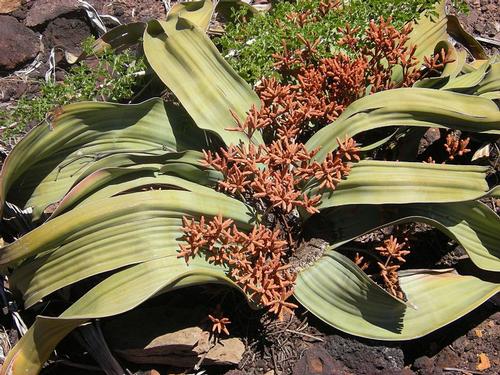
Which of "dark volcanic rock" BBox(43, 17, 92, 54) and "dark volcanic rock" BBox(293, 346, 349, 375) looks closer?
"dark volcanic rock" BBox(293, 346, 349, 375)

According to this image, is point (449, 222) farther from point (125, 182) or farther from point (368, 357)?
point (125, 182)

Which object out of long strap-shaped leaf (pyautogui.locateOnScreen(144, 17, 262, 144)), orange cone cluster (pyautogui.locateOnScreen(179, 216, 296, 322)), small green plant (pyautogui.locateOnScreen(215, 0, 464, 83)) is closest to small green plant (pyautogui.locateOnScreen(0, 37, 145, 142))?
long strap-shaped leaf (pyautogui.locateOnScreen(144, 17, 262, 144))

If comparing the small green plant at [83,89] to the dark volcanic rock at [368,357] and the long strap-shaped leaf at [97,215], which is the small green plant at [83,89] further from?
the dark volcanic rock at [368,357]

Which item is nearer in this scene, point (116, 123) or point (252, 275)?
point (252, 275)

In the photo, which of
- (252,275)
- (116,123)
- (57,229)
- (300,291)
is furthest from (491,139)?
(57,229)

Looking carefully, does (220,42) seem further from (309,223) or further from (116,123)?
(309,223)

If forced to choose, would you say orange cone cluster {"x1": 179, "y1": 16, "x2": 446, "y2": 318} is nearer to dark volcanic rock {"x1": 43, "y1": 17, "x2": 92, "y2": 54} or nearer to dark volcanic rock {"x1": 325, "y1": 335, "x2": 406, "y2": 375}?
dark volcanic rock {"x1": 325, "y1": 335, "x2": 406, "y2": 375}
